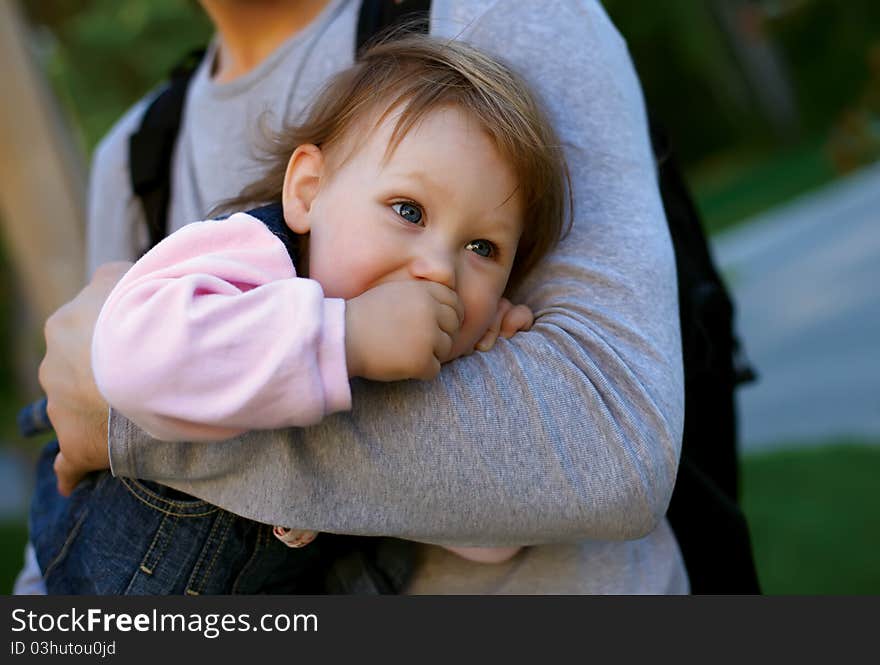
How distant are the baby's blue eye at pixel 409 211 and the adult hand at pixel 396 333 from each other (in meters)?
0.17

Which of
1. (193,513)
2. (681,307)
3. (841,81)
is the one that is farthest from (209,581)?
(841,81)

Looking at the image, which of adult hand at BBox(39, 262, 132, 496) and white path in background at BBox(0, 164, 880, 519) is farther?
white path in background at BBox(0, 164, 880, 519)

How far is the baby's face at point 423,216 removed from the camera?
4.36 ft

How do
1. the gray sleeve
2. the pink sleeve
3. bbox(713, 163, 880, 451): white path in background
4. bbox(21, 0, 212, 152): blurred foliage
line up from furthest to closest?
bbox(21, 0, 212, 152): blurred foliage < bbox(713, 163, 880, 451): white path in background < the gray sleeve < the pink sleeve

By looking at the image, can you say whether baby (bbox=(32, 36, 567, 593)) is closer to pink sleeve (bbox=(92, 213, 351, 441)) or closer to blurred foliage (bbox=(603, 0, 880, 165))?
pink sleeve (bbox=(92, 213, 351, 441))

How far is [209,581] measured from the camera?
52.7 inches

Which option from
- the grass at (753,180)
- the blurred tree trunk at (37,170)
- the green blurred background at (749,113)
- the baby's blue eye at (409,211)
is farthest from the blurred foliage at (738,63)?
the baby's blue eye at (409,211)

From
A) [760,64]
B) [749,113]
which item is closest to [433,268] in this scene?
[760,64]

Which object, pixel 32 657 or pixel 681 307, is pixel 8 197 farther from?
pixel 681 307

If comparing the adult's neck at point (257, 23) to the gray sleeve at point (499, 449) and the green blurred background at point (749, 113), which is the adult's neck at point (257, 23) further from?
the green blurred background at point (749, 113)

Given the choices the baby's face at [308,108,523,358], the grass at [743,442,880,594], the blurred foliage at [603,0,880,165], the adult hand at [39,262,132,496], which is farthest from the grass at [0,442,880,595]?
the blurred foliage at [603,0,880,165]

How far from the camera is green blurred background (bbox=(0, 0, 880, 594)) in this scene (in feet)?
13.5

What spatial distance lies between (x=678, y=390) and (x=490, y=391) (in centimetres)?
29

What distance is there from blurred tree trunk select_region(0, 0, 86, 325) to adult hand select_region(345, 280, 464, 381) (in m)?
2.29
